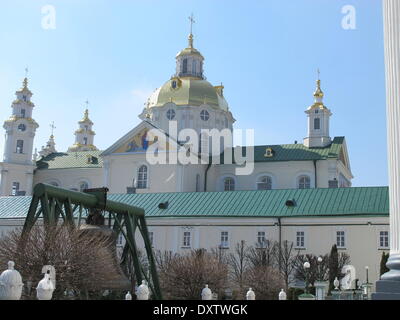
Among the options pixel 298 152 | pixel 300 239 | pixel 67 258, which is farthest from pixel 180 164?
pixel 67 258

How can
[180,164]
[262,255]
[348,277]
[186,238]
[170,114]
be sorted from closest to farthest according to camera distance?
[348,277]
[262,255]
[186,238]
[180,164]
[170,114]

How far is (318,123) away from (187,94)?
495 inches

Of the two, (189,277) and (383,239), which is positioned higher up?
(383,239)

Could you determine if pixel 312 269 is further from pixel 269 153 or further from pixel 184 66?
pixel 184 66

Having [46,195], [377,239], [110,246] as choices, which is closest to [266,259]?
[377,239]

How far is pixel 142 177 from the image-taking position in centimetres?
5275

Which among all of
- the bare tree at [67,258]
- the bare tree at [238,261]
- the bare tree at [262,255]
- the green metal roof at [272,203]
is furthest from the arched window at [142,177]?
the bare tree at [67,258]

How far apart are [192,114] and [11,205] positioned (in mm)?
19188

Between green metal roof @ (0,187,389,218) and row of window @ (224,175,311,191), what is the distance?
12891mm

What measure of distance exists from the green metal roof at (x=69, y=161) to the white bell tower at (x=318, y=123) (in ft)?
65.6

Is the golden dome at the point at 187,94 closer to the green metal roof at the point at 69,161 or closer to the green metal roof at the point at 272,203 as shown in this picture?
the green metal roof at the point at 69,161

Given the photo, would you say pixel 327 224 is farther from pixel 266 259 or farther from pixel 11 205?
pixel 11 205

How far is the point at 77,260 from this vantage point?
1590 centimetres

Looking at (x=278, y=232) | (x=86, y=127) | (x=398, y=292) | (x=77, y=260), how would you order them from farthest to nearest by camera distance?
1. (x=86, y=127)
2. (x=278, y=232)
3. (x=77, y=260)
4. (x=398, y=292)
